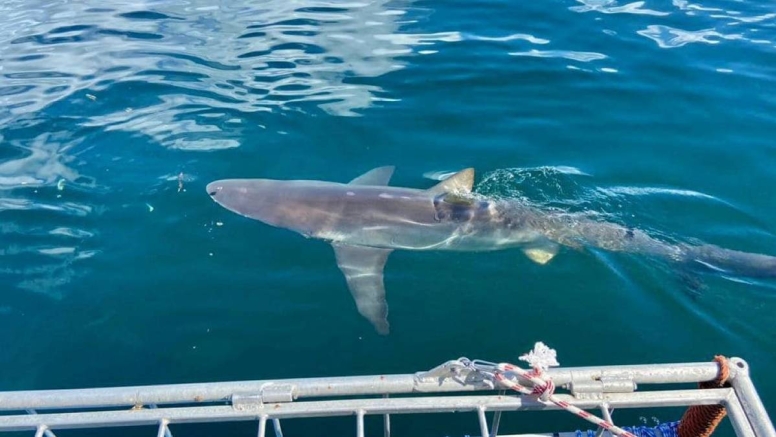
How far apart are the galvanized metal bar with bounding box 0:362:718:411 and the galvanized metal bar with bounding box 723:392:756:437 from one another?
141 mm

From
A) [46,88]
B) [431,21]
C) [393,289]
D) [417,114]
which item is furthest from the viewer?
[431,21]

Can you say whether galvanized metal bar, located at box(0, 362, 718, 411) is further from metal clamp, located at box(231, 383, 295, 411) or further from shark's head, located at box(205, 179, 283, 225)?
shark's head, located at box(205, 179, 283, 225)

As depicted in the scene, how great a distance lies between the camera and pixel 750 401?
3041mm

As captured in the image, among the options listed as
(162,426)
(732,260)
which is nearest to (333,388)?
(162,426)

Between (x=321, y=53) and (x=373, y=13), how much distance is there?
9.41 feet

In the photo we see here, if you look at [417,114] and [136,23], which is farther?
[136,23]

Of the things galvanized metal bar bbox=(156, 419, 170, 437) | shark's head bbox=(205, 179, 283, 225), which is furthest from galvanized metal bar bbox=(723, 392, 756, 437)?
shark's head bbox=(205, 179, 283, 225)

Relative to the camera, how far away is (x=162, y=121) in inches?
372

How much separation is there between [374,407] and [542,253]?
3.83 m

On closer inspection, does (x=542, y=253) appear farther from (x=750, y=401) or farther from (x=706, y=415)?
(x=750, y=401)

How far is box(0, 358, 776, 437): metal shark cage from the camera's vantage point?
307 cm

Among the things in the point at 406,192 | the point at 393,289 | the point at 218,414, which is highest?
the point at 218,414

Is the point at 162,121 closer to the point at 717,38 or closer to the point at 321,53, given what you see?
the point at 321,53

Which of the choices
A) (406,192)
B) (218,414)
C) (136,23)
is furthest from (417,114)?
(136,23)
